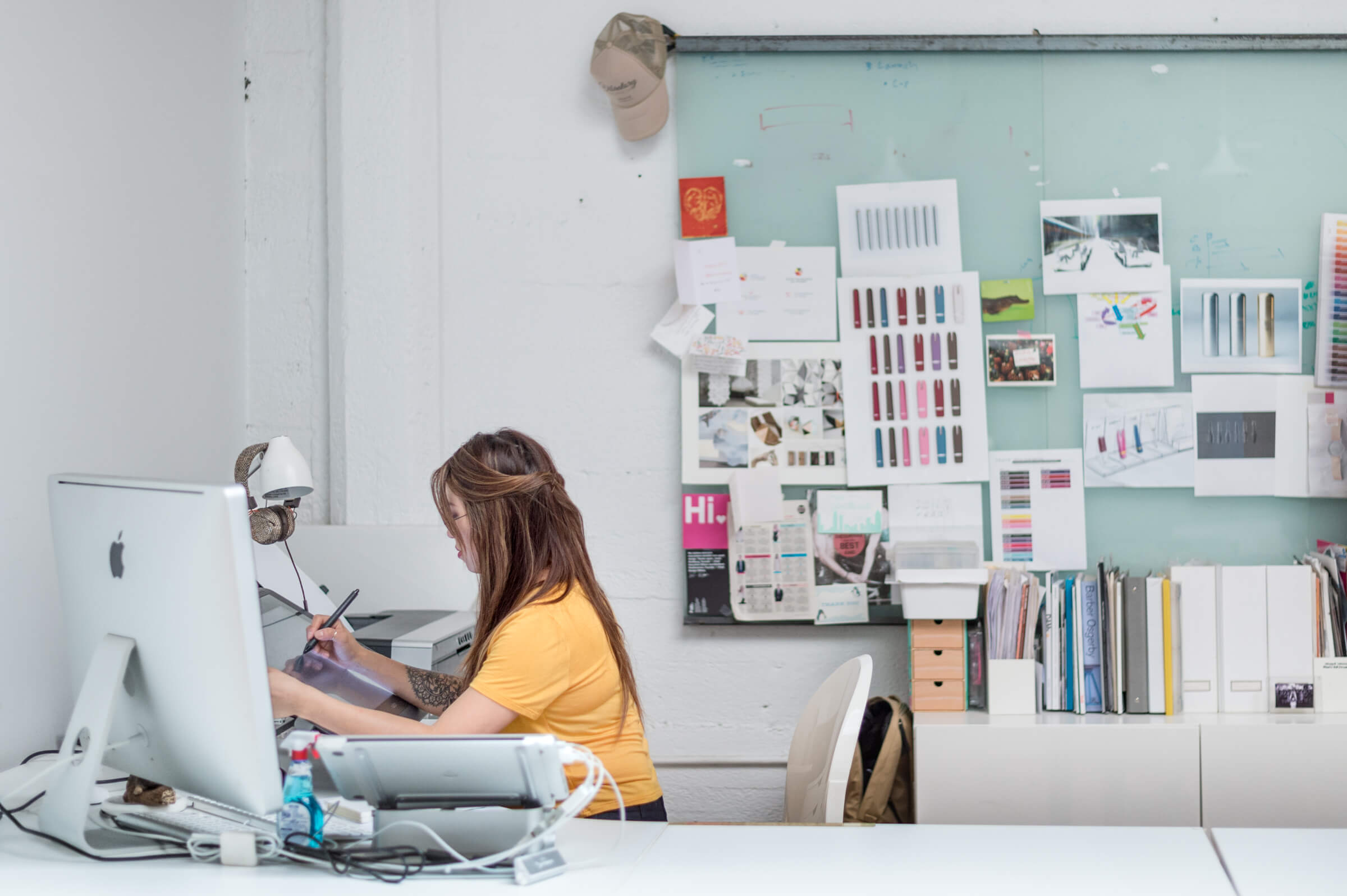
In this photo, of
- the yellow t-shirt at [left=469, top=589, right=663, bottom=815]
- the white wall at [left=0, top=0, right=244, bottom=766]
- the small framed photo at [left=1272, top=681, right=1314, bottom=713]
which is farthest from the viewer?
the small framed photo at [left=1272, top=681, right=1314, bottom=713]

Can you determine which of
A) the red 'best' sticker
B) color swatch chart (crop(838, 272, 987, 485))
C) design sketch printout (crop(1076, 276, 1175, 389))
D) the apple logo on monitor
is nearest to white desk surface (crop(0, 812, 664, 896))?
the apple logo on monitor

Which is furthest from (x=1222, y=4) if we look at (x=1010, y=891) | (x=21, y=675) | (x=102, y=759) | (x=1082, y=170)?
(x=21, y=675)

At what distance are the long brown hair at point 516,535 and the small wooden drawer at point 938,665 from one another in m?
0.89

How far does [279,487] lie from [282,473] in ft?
0.09

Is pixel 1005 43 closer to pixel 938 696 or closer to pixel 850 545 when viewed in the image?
pixel 850 545

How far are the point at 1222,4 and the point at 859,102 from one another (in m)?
0.95

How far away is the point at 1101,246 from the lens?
2.45 meters

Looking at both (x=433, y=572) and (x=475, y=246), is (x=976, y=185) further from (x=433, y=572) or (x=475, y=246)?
(x=433, y=572)

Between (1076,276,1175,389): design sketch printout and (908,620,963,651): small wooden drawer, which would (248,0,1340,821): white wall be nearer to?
(908,620,963,651): small wooden drawer

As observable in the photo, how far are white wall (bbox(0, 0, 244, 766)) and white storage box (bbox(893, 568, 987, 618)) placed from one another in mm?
1722

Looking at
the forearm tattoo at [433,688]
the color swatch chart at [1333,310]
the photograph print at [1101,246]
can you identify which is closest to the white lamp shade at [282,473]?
the forearm tattoo at [433,688]

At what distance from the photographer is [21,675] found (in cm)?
173

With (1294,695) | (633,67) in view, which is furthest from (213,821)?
(1294,695)

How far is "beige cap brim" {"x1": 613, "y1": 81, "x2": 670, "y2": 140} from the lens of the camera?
244cm
